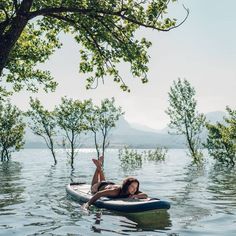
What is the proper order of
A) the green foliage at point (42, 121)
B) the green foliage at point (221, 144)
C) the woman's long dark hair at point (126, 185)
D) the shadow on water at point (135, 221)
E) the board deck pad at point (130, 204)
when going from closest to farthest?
the shadow on water at point (135, 221) → the board deck pad at point (130, 204) → the woman's long dark hair at point (126, 185) → the green foliage at point (221, 144) → the green foliage at point (42, 121)

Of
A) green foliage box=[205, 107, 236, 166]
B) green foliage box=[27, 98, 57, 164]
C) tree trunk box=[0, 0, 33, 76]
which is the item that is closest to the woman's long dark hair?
tree trunk box=[0, 0, 33, 76]

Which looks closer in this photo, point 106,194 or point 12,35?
point 12,35

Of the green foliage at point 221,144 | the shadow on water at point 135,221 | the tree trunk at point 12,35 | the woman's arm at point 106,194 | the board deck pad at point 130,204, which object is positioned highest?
the tree trunk at point 12,35

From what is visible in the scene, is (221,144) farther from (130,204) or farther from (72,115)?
(130,204)

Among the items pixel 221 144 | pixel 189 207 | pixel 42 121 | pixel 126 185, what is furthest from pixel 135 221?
pixel 42 121

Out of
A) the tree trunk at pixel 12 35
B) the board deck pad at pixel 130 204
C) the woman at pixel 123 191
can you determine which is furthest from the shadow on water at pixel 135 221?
the tree trunk at pixel 12 35

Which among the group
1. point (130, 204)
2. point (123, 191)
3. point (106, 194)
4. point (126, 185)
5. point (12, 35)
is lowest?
point (130, 204)

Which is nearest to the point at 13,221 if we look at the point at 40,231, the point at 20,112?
the point at 40,231

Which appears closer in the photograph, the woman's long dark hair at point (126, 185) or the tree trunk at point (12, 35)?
the tree trunk at point (12, 35)

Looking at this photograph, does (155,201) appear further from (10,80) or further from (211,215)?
(10,80)

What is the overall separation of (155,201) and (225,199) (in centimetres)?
724

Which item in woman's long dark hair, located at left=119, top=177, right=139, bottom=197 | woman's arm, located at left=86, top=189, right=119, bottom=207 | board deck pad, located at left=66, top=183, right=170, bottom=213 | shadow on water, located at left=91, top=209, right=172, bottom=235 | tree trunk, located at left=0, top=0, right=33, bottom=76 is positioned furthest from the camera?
woman's arm, located at left=86, top=189, right=119, bottom=207

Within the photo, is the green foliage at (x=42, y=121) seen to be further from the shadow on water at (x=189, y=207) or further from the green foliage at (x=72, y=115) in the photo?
the shadow on water at (x=189, y=207)

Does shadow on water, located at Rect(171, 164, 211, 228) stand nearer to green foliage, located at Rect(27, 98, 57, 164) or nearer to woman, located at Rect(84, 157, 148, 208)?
woman, located at Rect(84, 157, 148, 208)
